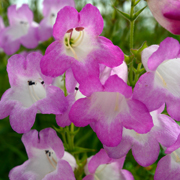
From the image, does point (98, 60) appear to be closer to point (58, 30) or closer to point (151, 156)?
point (58, 30)

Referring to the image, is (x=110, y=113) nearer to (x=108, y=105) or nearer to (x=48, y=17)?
(x=108, y=105)

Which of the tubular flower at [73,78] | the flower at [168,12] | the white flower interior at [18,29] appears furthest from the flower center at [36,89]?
the white flower interior at [18,29]

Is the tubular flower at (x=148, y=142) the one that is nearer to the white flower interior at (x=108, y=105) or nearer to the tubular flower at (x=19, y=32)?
the white flower interior at (x=108, y=105)

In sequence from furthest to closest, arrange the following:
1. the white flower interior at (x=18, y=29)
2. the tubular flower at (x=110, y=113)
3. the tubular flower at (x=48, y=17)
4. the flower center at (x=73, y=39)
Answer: the white flower interior at (x=18, y=29) → the tubular flower at (x=48, y=17) → the flower center at (x=73, y=39) → the tubular flower at (x=110, y=113)

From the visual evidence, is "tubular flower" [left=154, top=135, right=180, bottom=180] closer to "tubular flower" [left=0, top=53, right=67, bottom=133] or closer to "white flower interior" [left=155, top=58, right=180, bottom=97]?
"white flower interior" [left=155, top=58, right=180, bottom=97]

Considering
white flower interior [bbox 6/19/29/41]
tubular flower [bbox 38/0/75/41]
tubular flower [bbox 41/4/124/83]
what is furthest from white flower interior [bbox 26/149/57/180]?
white flower interior [bbox 6/19/29/41]

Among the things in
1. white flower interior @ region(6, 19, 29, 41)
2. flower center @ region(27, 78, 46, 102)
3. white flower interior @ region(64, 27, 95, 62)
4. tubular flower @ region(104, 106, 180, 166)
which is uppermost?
white flower interior @ region(64, 27, 95, 62)

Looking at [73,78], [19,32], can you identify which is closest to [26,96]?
[73,78]
